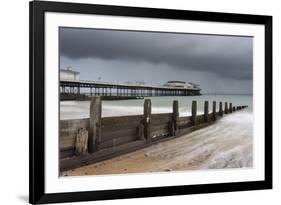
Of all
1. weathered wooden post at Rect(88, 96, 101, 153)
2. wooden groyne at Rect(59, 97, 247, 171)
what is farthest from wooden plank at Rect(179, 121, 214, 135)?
weathered wooden post at Rect(88, 96, 101, 153)

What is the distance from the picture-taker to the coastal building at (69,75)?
5.51 ft

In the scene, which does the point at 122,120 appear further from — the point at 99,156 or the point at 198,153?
the point at 198,153

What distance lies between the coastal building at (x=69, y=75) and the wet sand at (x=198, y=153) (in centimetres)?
31

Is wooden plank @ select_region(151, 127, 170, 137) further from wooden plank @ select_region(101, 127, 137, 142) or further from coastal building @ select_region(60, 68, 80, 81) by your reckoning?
coastal building @ select_region(60, 68, 80, 81)

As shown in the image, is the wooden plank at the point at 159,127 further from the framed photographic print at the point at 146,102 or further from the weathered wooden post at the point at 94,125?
the weathered wooden post at the point at 94,125

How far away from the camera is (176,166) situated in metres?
1.83

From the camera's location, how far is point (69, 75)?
1693 mm

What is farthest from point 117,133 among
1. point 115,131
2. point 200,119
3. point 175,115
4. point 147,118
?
point 200,119

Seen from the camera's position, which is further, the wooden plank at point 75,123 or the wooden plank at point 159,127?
the wooden plank at point 159,127

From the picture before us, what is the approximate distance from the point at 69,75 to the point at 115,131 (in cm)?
26

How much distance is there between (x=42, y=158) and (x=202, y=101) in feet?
2.11

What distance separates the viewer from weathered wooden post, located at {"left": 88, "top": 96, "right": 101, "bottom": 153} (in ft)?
5.67

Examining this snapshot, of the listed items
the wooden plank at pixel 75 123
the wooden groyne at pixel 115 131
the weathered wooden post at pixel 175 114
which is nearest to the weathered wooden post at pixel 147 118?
the wooden groyne at pixel 115 131

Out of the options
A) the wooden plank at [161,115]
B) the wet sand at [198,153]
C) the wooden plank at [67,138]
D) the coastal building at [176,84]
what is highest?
the coastal building at [176,84]
